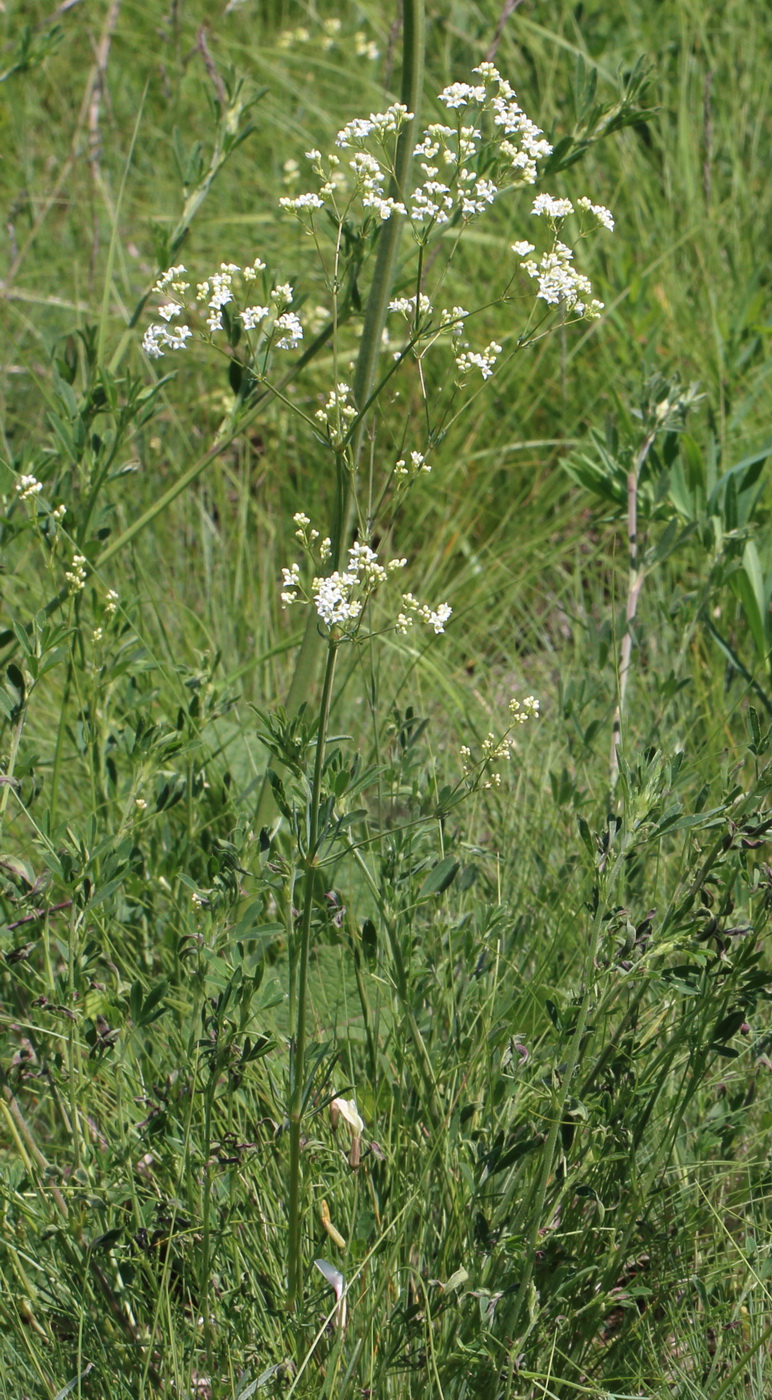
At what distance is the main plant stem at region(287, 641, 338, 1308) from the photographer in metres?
1.12

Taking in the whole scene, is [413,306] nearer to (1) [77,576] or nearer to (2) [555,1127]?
(1) [77,576]

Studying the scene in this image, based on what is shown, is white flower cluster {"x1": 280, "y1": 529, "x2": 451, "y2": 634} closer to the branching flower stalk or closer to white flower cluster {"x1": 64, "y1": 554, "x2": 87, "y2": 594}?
the branching flower stalk

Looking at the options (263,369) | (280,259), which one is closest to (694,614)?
(263,369)

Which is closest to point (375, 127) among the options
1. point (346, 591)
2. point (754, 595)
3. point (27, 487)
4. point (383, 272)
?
point (383, 272)

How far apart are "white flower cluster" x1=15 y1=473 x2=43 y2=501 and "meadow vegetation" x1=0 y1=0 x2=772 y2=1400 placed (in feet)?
0.19

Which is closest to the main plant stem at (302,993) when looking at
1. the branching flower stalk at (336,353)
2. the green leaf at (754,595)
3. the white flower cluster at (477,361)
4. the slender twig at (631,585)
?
the branching flower stalk at (336,353)

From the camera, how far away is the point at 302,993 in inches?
44.3

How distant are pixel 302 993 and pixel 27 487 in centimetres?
78

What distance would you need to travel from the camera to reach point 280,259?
342cm

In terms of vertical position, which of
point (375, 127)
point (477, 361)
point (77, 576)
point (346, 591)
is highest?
point (375, 127)

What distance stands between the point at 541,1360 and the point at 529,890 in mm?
677

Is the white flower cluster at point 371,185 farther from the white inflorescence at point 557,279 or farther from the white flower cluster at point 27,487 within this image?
the white flower cluster at point 27,487

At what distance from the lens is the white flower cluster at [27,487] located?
151 cm

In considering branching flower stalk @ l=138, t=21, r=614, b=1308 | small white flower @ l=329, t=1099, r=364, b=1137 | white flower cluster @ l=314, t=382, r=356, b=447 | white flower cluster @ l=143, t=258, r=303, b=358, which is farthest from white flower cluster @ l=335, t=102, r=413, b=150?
small white flower @ l=329, t=1099, r=364, b=1137
